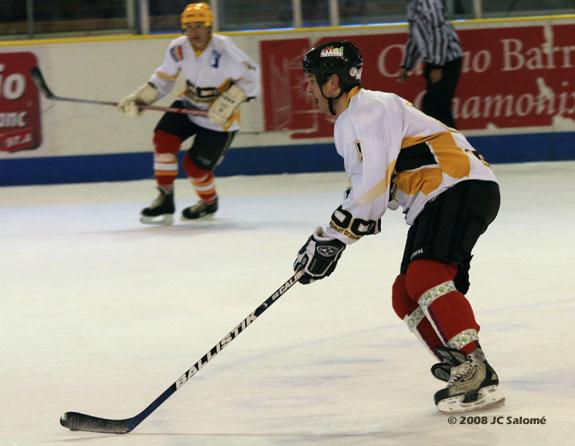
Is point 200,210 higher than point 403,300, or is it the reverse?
point 403,300

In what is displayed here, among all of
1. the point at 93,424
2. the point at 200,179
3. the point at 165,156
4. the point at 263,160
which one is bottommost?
the point at 263,160

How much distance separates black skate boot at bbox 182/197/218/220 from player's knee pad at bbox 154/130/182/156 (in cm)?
30

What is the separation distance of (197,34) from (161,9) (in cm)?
192

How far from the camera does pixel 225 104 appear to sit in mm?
5965

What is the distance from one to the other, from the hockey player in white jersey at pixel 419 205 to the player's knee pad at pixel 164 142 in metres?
3.33

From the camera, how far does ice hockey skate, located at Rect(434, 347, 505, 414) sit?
269cm

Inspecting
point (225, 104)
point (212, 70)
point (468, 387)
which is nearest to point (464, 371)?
point (468, 387)

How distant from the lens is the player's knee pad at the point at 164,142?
6086 millimetres

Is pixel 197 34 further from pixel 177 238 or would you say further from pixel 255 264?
pixel 255 264

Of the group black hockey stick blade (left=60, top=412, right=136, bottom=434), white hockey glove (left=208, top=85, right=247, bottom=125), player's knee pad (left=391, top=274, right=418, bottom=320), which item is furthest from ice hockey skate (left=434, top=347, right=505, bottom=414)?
white hockey glove (left=208, top=85, right=247, bottom=125)

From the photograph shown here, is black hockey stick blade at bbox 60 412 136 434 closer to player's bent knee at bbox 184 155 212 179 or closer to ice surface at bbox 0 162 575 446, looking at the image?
ice surface at bbox 0 162 575 446

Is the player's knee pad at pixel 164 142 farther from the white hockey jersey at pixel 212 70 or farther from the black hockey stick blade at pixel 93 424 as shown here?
the black hockey stick blade at pixel 93 424

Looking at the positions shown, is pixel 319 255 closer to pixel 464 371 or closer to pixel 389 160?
pixel 389 160

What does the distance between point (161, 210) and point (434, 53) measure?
83.4 inches
